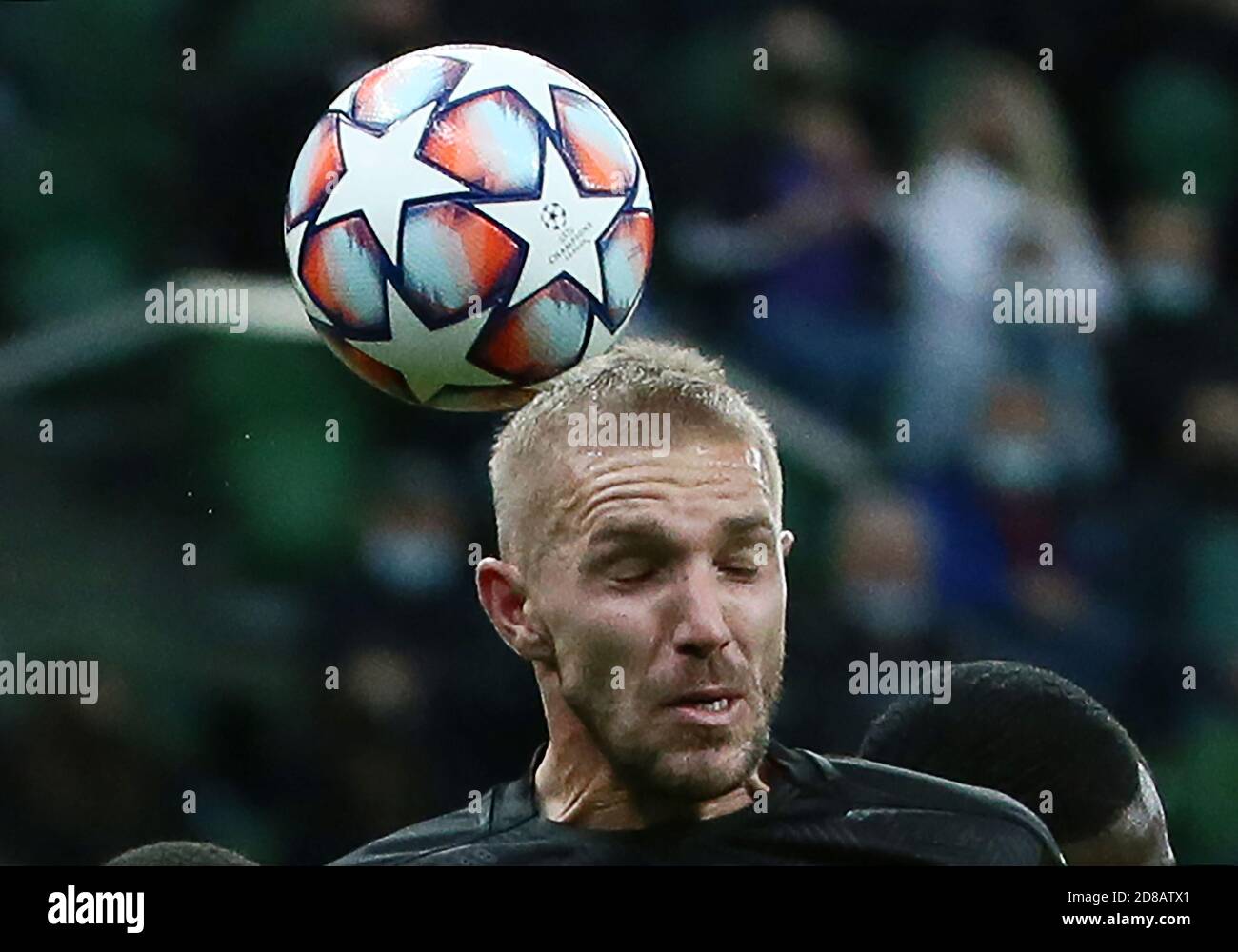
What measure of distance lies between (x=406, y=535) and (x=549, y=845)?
198cm

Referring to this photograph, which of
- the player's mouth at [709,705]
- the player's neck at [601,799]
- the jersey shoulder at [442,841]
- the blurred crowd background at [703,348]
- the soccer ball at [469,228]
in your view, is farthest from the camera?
the blurred crowd background at [703,348]

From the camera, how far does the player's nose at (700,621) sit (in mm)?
3951

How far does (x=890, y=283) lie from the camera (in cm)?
619

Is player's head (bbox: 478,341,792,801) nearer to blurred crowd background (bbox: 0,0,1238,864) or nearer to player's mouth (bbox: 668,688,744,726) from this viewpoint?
player's mouth (bbox: 668,688,744,726)

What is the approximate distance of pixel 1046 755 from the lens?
170 inches

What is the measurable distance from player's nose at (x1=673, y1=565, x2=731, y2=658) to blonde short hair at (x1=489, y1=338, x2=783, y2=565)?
20 cm

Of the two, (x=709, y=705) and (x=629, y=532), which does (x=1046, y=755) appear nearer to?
(x=709, y=705)

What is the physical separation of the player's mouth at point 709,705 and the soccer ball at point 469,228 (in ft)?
2.35

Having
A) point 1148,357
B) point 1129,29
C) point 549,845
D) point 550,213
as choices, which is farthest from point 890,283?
point 549,845

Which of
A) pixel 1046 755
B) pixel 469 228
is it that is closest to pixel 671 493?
pixel 469 228

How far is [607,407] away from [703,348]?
190 cm

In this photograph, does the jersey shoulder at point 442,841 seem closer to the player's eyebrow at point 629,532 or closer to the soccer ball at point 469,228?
the player's eyebrow at point 629,532

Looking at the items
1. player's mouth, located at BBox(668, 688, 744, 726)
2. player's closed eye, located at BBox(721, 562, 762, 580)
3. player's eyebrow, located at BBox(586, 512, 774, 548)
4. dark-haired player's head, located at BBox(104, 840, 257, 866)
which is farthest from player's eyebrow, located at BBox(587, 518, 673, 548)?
dark-haired player's head, located at BBox(104, 840, 257, 866)

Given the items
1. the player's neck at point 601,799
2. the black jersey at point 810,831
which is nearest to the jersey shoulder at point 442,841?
the black jersey at point 810,831
